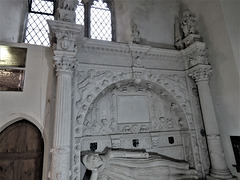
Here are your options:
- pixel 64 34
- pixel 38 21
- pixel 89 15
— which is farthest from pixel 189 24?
pixel 38 21

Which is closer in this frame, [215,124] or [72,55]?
[72,55]

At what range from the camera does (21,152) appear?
243 cm

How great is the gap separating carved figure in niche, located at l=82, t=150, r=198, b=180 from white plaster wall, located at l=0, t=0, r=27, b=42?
8.71ft

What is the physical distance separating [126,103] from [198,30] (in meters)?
2.63

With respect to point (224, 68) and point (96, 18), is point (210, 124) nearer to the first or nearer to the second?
point (224, 68)

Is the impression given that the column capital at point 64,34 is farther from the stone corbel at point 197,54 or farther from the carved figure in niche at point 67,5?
the stone corbel at point 197,54

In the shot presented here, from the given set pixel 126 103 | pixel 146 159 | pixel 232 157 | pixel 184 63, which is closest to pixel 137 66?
pixel 126 103

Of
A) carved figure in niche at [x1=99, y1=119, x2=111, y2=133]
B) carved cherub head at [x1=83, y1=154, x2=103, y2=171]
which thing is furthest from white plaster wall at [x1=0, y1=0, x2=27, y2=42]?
carved cherub head at [x1=83, y1=154, x2=103, y2=171]

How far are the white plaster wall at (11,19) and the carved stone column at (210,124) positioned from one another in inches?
151

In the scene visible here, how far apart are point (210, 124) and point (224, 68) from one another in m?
1.21

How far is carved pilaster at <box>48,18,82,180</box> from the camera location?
2.13 meters

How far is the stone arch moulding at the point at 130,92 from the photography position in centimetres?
268

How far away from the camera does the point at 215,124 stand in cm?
315

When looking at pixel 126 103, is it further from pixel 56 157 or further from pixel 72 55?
pixel 56 157
